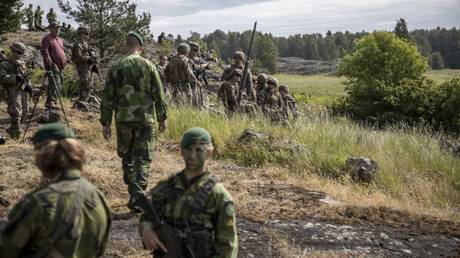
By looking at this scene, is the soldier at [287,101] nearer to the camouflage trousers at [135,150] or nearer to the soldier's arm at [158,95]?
the soldier's arm at [158,95]

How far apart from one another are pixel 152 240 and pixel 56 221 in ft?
2.05

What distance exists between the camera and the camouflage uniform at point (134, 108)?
5645mm

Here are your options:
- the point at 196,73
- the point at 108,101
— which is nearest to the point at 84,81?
the point at 196,73

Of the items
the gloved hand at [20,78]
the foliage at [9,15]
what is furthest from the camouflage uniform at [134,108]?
the foliage at [9,15]

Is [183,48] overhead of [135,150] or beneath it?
overhead

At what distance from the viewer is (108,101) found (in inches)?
228

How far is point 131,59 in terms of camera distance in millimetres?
5645

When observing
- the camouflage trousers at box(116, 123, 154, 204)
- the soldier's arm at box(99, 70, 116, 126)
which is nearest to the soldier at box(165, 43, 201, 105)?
the soldier's arm at box(99, 70, 116, 126)

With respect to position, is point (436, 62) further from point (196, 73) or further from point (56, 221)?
point (56, 221)

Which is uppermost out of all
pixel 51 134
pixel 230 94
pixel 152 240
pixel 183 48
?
pixel 183 48

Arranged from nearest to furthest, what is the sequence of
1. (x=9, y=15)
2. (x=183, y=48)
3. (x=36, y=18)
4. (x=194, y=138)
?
1. (x=194, y=138)
2. (x=183, y=48)
3. (x=9, y=15)
4. (x=36, y=18)

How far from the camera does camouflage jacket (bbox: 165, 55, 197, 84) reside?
1239 centimetres

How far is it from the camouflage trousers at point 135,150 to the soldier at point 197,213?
271 cm

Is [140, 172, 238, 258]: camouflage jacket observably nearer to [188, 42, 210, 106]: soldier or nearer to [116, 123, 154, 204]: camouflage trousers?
[116, 123, 154, 204]: camouflage trousers
